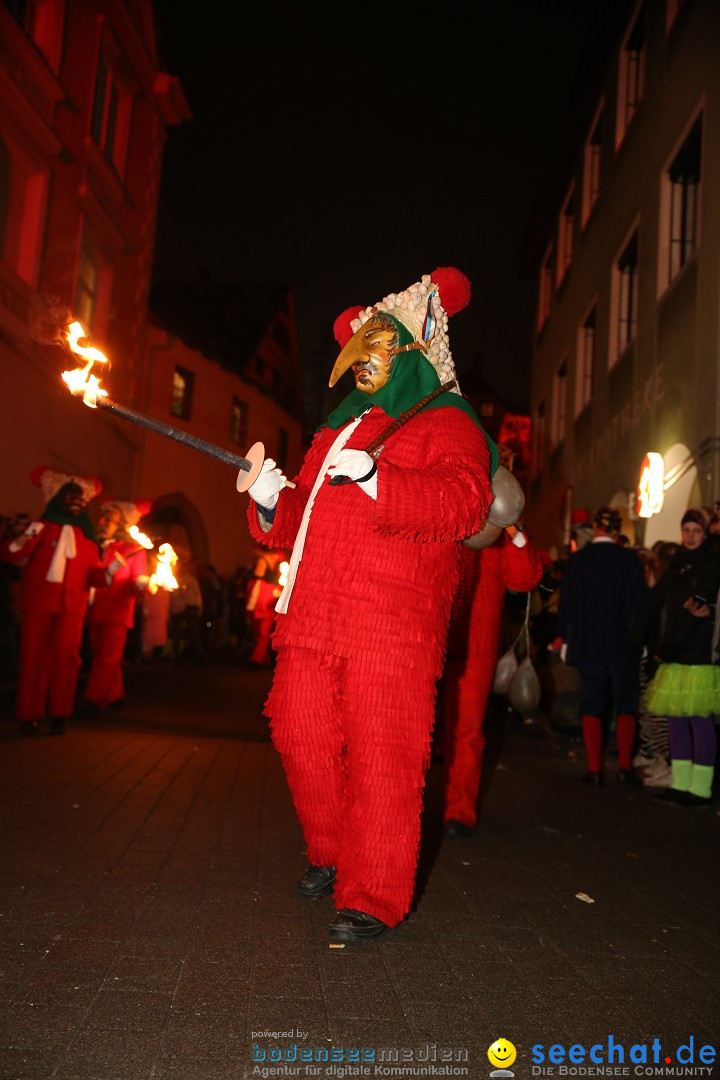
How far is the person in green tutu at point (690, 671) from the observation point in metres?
6.23

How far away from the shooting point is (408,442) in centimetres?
332

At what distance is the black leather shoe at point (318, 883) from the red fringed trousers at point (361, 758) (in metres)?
0.17

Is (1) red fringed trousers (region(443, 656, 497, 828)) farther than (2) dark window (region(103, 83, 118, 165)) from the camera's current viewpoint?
No

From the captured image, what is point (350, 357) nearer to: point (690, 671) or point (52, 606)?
point (690, 671)

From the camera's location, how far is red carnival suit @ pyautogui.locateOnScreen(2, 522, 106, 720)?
7.56m

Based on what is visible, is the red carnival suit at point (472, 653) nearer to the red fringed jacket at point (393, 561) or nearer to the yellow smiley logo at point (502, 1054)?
the red fringed jacket at point (393, 561)

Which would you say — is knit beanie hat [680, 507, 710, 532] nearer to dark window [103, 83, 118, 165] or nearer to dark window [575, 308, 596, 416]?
dark window [575, 308, 596, 416]

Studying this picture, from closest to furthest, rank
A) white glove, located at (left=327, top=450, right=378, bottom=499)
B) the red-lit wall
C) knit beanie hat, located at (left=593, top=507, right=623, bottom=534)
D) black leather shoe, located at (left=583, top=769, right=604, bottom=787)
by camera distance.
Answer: white glove, located at (left=327, top=450, right=378, bottom=499), black leather shoe, located at (left=583, top=769, right=604, bottom=787), knit beanie hat, located at (left=593, top=507, right=623, bottom=534), the red-lit wall

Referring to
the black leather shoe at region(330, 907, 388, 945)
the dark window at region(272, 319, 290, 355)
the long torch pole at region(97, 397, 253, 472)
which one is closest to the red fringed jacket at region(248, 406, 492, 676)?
the long torch pole at region(97, 397, 253, 472)

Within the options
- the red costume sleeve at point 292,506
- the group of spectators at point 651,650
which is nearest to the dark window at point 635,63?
the group of spectators at point 651,650

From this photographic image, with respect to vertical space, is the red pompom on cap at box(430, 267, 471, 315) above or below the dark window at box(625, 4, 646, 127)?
below

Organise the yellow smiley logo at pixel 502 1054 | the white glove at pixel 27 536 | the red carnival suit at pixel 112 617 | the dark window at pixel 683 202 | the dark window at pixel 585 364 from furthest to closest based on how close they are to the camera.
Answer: the dark window at pixel 585 364 < the dark window at pixel 683 202 < the red carnival suit at pixel 112 617 < the white glove at pixel 27 536 < the yellow smiley logo at pixel 502 1054

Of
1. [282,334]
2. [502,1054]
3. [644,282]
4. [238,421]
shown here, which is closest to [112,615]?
[502,1054]

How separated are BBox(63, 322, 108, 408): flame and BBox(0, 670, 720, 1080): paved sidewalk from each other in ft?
5.52
